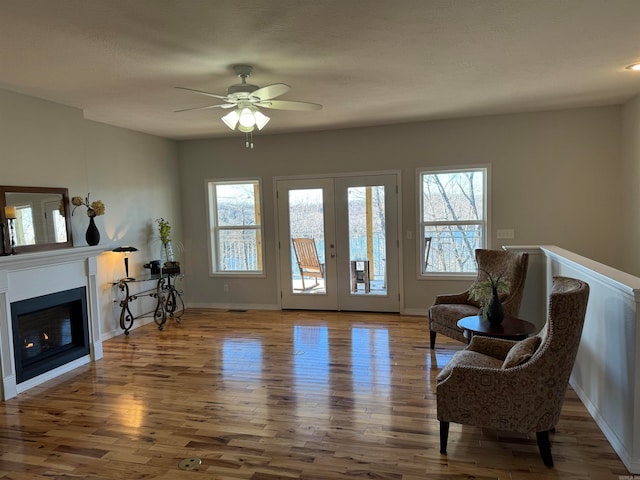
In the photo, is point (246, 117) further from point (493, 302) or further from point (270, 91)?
point (493, 302)

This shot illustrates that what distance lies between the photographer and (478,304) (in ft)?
14.1

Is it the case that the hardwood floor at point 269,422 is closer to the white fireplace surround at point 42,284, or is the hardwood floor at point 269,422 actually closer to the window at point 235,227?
the white fireplace surround at point 42,284

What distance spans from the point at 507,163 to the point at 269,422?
431cm

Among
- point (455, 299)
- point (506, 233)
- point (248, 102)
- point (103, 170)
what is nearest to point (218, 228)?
point (103, 170)

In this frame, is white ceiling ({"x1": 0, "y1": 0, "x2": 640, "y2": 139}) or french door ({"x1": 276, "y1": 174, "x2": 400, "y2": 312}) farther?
french door ({"x1": 276, "y1": 174, "x2": 400, "y2": 312})

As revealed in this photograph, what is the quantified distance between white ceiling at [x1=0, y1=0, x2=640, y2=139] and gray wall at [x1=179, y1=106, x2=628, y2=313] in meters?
0.65

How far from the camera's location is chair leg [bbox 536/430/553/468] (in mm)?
2393

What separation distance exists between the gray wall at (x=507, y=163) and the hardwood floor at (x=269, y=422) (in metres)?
1.96

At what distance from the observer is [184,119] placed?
16.7 ft

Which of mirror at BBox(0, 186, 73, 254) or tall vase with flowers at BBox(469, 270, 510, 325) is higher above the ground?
mirror at BBox(0, 186, 73, 254)

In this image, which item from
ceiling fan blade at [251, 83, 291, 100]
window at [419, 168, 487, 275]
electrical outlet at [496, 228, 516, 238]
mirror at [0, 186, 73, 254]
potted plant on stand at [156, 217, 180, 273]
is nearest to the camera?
ceiling fan blade at [251, 83, 291, 100]

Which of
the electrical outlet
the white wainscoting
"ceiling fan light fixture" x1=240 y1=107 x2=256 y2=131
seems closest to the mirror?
"ceiling fan light fixture" x1=240 y1=107 x2=256 y2=131

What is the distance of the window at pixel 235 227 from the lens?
257 inches

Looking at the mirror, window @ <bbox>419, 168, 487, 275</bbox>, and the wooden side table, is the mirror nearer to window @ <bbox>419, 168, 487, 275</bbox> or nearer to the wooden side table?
the wooden side table
